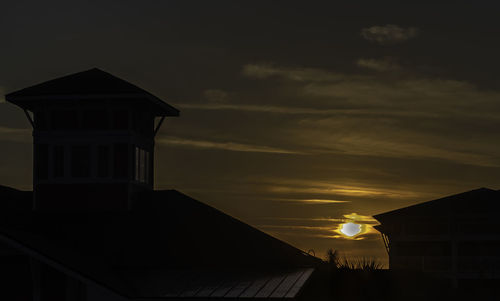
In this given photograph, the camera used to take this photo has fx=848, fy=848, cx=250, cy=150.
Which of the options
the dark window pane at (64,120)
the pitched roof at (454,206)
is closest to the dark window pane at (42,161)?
the dark window pane at (64,120)

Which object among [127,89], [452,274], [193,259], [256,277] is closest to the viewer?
[256,277]

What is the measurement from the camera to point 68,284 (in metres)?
30.8

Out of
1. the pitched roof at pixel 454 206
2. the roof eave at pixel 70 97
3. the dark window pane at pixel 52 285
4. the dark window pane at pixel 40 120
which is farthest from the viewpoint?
the pitched roof at pixel 454 206

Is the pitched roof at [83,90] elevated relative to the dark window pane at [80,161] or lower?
elevated

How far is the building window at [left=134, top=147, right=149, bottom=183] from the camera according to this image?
36500 millimetres

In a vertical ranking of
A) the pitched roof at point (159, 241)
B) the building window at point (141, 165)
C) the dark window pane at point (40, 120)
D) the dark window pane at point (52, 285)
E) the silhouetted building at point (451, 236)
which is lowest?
the silhouetted building at point (451, 236)

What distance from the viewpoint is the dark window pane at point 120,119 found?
3575 centimetres

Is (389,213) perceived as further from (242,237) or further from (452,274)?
(242,237)

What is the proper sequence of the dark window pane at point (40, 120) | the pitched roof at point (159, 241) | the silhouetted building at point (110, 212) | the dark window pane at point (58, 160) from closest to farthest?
1. the silhouetted building at point (110, 212)
2. the pitched roof at point (159, 241)
3. the dark window pane at point (58, 160)
4. the dark window pane at point (40, 120)

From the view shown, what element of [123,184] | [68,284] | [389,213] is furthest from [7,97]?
[389,213]

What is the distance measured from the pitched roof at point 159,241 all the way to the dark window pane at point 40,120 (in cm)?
368

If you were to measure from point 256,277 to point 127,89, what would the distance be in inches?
413

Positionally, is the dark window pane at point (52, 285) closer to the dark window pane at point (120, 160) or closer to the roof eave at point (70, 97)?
the dark window pane at point (120, 160)

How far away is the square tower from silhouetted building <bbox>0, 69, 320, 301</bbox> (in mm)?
42
